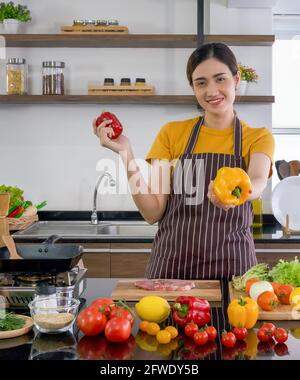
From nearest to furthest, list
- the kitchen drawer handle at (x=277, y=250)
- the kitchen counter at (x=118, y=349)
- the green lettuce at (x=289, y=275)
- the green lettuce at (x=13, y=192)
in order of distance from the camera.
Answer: the kitchen counter at (x=118, y=349), the green lettuce at (x=289, y=275), the kitchen drawer handle at (x=277, y=250), the green lettuce at (x=13, y=192)

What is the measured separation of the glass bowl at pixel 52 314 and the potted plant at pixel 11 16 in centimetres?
274

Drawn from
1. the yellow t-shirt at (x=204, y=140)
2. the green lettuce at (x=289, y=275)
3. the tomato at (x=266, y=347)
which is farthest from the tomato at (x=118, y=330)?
the yellow t-shirt at (x=204, y=140)

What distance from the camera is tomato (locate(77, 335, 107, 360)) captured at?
1.66 meters

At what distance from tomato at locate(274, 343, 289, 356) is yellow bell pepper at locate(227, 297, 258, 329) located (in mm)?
128

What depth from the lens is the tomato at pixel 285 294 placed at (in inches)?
80.7

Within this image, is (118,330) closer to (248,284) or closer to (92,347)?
(92,347)

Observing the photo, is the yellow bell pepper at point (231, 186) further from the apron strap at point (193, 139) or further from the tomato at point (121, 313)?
the tomato at point (121, 313)

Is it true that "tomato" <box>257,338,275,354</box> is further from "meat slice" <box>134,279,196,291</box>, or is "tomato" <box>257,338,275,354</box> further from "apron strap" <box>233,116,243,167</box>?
"apron strap" <box>233,116,243,167</box>

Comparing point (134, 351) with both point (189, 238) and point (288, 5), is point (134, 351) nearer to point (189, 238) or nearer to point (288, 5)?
point (189, 238)

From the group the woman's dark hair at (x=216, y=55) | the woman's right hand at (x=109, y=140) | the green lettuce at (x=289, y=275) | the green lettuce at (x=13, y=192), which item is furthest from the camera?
the green lettuce at (x=13, y=192)

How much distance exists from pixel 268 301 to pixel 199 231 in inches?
27.3

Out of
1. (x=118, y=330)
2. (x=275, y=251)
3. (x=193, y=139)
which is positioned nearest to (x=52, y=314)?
(x=118, y=330)

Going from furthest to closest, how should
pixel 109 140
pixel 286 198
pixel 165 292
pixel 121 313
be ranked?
pixel 286 198 < pixel 109 140 < pixel 165 292 < pixel 121 313

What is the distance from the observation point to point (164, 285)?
7.48ft
